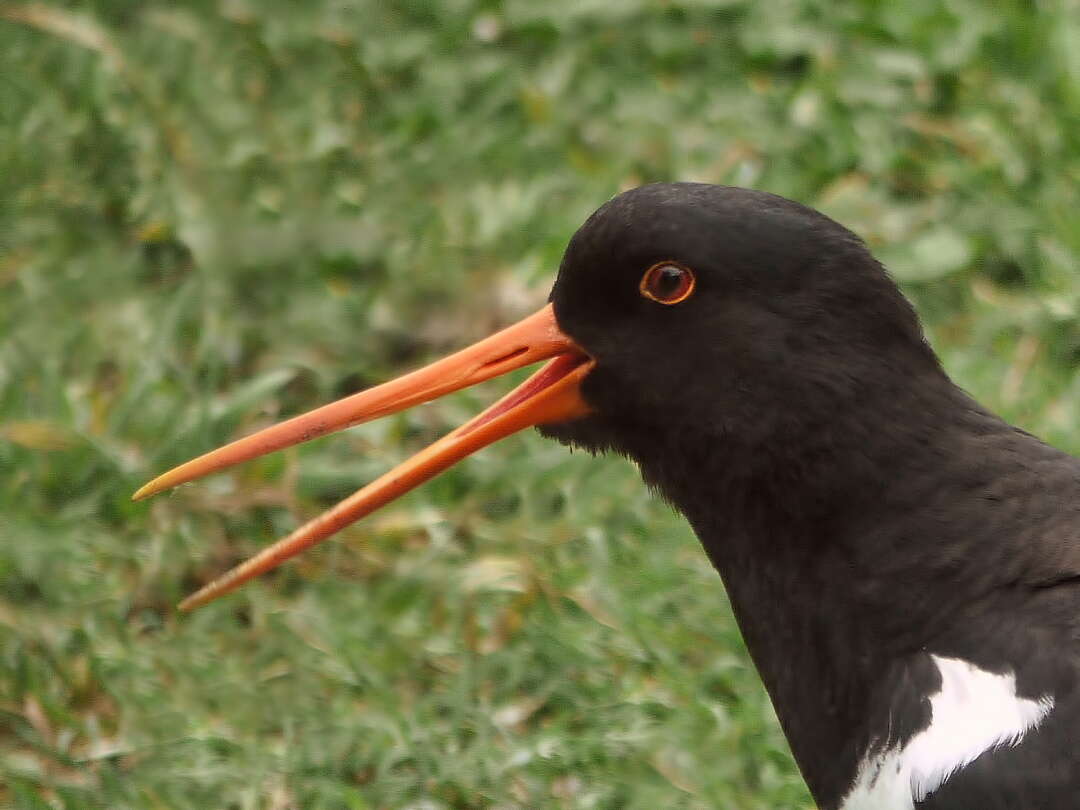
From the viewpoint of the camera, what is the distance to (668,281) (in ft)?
11.0

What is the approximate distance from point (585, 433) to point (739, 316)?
1.59 feet

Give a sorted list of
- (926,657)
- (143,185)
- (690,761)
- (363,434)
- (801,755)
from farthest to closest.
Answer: (143,185) → (363,434) → (690,761) → (801,755) → (926,657)

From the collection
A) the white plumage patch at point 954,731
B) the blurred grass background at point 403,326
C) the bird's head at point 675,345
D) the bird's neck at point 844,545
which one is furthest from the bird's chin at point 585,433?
the blurred grass background at point 403,326

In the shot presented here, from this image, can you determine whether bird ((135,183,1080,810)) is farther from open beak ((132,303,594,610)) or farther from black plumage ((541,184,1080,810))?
open beak ((132,303,594,610))

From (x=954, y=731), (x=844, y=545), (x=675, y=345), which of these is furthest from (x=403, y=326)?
(x=954, y=731)

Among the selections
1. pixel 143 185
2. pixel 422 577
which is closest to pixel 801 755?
pixel 422 577

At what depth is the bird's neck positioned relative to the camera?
3162 millimetres

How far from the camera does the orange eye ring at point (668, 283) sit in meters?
3.32

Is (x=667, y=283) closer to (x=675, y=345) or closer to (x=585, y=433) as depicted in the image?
(x=675, y=345)

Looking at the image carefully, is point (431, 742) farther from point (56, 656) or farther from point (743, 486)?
point (743, 486)

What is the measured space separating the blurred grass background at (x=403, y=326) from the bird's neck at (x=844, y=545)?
101 centimetres

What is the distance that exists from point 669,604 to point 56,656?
1682 millimetres

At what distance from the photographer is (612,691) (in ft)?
14.8

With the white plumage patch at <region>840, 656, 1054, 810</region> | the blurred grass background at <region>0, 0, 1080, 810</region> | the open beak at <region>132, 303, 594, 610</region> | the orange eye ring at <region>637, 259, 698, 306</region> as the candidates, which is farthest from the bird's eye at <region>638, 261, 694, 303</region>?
the blurred grass background at <region>0, 0, 1080, 810</region>
